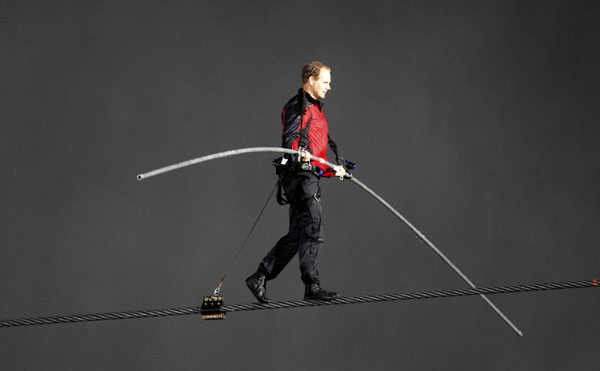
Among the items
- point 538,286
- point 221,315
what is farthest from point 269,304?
point 538,286

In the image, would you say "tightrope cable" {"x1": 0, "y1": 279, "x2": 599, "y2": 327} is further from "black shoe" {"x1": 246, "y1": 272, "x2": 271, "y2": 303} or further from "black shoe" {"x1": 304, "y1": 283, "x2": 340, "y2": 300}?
"black shoe" {"x1": 246, "y1": 272, "x2": 271, "y2": 303}

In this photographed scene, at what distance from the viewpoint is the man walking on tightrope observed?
480cm

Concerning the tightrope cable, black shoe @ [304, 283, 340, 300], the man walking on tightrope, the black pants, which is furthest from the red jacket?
the tightrope cable

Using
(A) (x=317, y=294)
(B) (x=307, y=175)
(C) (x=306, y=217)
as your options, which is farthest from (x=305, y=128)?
(A) (x=317, y=294)

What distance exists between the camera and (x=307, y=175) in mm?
4824

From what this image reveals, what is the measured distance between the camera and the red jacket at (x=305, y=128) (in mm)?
4797

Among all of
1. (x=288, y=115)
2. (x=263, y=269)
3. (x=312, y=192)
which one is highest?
(x=288, y=115)

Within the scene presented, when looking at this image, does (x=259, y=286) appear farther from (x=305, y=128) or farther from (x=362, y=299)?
(x=305, y=128)

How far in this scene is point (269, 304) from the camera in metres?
4.74

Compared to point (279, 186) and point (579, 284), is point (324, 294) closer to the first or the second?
point (279, 186)

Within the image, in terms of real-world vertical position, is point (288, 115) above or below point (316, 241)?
above

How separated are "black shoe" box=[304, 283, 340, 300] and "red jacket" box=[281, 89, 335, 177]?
0.69 m

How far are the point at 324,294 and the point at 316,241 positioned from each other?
12.6 inches

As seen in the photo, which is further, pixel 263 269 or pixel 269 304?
pixel 263 269
